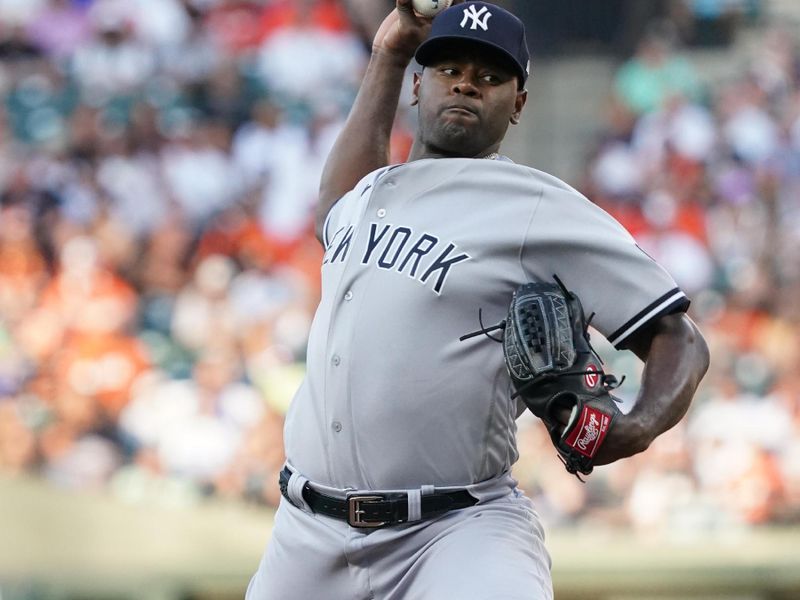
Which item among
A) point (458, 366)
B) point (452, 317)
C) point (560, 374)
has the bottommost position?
point (560, 374)

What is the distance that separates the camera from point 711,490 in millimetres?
6914

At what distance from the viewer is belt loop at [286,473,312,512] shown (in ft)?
9.77

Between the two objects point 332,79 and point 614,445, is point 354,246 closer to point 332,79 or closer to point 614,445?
point 614,445

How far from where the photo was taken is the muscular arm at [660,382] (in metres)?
2.64

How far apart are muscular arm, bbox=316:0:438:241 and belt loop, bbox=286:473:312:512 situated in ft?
2.55

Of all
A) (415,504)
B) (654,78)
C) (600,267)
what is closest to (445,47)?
(600,267)

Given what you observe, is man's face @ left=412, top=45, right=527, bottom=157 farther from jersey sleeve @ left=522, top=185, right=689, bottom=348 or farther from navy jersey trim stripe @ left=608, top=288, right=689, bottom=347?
navy jersey trim stripe @ left=608, top=288, right=689, bottom=347

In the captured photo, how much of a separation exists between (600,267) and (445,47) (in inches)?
26.2

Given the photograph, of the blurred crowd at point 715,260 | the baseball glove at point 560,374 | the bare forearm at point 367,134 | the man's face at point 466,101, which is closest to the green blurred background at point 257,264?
the blurred crowd at point 715,260

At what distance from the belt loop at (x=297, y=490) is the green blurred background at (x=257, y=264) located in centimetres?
409

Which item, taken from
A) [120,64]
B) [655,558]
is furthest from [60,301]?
[655,558]

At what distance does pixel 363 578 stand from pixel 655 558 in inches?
172

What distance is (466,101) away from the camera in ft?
10.0

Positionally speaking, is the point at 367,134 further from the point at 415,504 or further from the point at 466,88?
the point at 415,504
